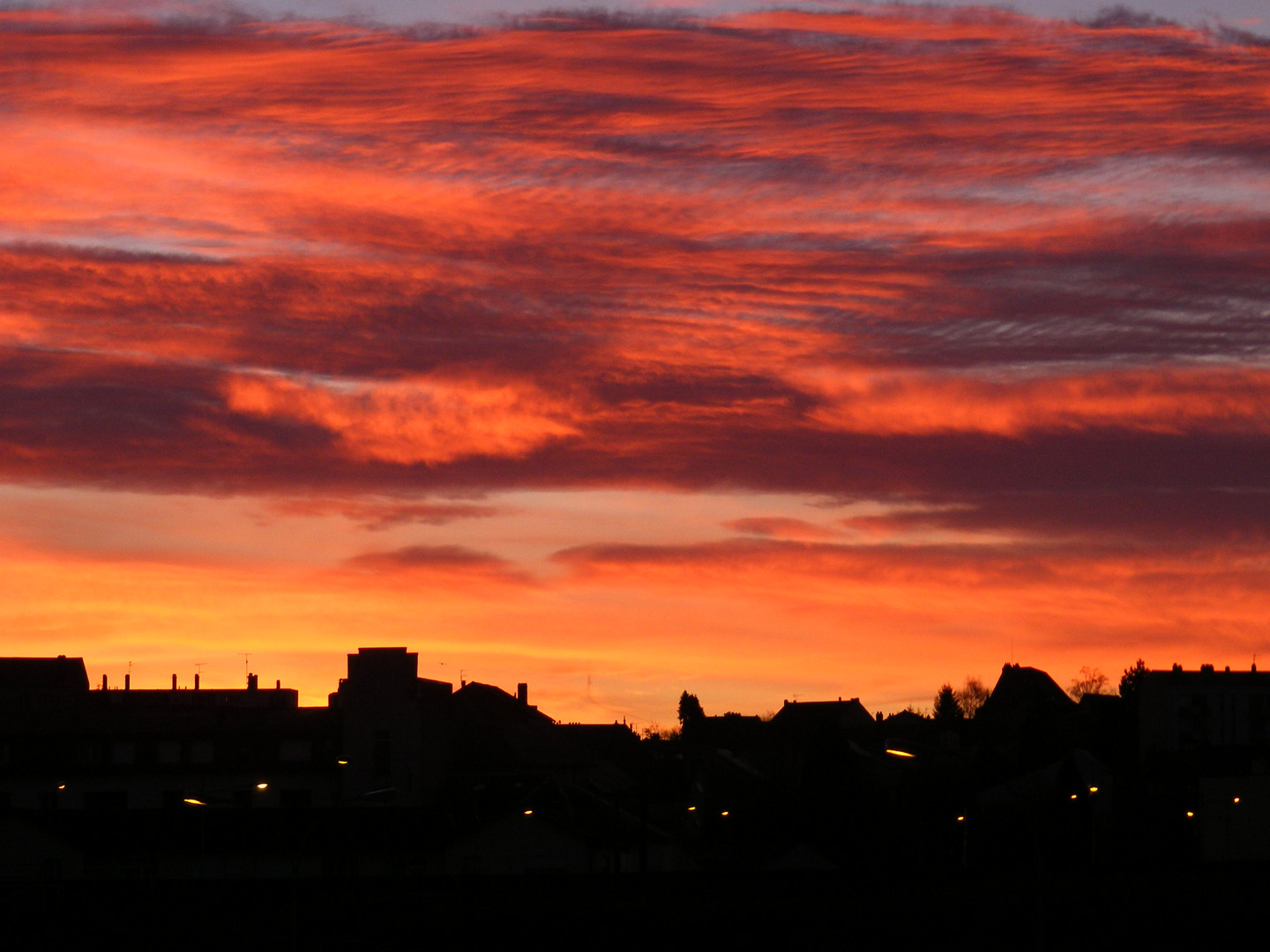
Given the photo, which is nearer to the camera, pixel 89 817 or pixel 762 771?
pixel 89 817

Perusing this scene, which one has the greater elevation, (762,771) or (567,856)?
(762,771)

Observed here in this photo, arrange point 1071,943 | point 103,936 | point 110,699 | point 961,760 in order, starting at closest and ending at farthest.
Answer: point 1071,943 < point 103,936 < point 961,760 < point 110,699

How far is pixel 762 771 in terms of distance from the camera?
152 metres

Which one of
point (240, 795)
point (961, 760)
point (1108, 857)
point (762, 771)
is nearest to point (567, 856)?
point (240, 795)

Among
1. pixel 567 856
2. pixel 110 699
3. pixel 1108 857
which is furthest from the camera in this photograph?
pixel 110 699

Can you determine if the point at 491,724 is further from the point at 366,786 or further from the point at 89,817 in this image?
the point at 89,817

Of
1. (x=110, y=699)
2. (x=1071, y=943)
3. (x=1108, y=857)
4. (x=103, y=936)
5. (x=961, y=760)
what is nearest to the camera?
(x=1071, y=943)

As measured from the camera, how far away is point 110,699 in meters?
149

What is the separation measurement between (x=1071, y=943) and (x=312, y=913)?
28931 millimetres

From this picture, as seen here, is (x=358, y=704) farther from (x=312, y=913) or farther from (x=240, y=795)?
(x=312, y=913)

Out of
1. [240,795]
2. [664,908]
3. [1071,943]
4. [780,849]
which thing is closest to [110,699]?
[240,795]

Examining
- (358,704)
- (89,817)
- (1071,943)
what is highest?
(358,704)

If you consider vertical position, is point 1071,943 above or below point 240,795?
below

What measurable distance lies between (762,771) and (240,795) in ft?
200
